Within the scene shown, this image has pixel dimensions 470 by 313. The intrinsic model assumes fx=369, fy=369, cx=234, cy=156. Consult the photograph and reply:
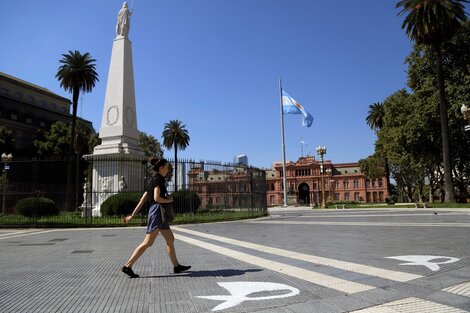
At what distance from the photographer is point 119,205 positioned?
19.4m

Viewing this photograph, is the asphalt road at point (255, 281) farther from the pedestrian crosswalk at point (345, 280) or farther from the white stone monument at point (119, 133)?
the white stone monument at point (119, 133)

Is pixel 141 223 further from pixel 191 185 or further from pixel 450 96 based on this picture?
pixel 450 96

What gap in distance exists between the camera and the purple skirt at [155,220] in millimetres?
5527

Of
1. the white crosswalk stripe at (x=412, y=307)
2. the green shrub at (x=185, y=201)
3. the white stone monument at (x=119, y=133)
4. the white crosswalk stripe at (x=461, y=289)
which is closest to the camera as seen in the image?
the white crosswalk stripe at (x=412, y=307)

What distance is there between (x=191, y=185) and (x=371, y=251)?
13.5m

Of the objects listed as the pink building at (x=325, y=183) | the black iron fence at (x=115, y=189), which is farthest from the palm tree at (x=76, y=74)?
the pink building at (x=325, y=183)

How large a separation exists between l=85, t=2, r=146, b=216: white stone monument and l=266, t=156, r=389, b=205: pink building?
8058 centimetres

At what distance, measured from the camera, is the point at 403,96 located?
143 ft

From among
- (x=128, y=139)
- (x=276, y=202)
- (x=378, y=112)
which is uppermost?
(x=378, y=112)

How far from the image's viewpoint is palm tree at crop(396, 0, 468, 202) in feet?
96.0

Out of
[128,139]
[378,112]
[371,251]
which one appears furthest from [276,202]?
[371,251]

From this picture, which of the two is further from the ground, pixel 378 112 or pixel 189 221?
pixel 378 112

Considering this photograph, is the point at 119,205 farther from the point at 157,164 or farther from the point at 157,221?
the point at 157,221

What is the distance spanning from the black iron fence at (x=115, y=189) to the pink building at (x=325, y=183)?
81.2 metres
